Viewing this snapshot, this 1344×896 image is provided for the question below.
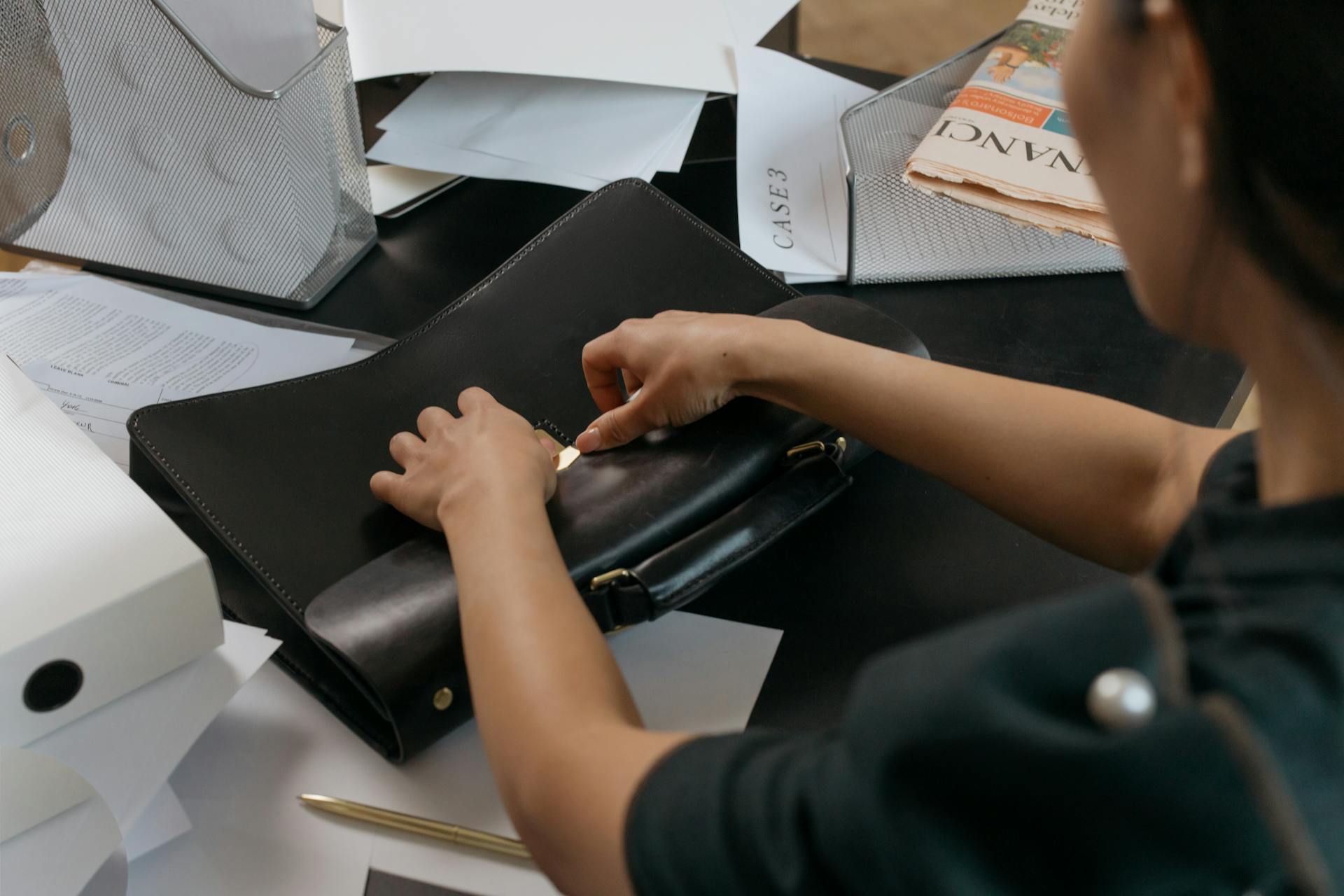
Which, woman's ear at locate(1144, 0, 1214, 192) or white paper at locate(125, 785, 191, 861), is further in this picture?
white paper at locate(125, 785, 191, 861)

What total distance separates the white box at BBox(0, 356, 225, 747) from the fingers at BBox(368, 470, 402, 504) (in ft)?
0.34

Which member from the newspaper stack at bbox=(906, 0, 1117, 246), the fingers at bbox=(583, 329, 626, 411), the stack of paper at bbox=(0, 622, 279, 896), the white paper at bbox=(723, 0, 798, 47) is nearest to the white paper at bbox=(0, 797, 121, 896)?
the stack of paper at bbox=(0, 622, 279, 896)

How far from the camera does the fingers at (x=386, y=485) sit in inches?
24.4

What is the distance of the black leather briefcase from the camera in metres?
0.57

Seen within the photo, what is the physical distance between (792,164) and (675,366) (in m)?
0.43

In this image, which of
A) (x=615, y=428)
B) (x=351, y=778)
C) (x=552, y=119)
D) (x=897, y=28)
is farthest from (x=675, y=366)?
(x=897, y=28)

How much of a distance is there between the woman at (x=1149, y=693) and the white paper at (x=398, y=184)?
26.1 inches

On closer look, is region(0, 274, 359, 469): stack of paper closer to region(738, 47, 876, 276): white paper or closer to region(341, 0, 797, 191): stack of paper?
region(341, 0, 797, 191): stack of paper

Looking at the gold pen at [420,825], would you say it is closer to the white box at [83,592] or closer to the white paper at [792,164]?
the white box at [83,592]

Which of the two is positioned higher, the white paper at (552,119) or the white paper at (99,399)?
the white paper at (552,119)

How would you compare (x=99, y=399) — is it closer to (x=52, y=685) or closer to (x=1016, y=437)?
(x=52, y=685)

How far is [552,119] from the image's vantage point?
1.06 m

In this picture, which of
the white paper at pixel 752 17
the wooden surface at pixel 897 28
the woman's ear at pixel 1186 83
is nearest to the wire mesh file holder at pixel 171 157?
the white paper at pixel 752 17

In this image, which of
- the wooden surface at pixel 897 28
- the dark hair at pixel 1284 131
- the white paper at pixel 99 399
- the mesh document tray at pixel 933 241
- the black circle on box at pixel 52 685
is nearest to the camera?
the dark hair at pixel 1284 131
